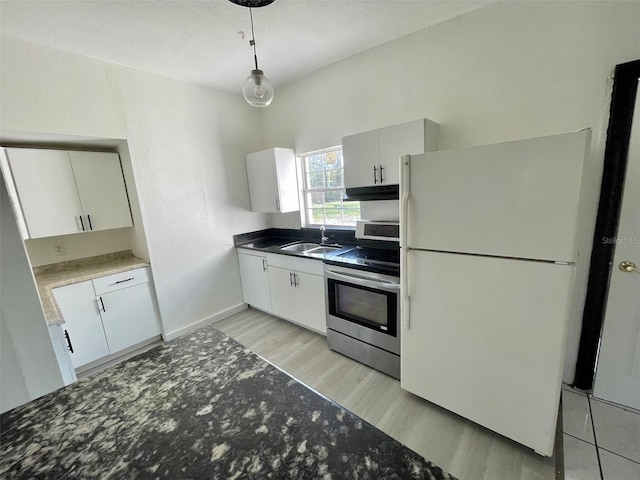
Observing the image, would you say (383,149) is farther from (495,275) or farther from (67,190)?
(67,190)

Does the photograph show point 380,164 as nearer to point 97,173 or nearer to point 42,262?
point 97,173

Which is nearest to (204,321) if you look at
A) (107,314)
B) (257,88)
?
(107,314)

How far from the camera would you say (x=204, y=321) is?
3154 millimetres

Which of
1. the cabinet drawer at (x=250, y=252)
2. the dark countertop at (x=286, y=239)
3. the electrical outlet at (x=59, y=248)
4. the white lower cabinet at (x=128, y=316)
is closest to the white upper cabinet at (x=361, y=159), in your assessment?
the dark countertop at (x=286, y=239)

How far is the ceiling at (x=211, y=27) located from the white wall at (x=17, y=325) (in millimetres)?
1592

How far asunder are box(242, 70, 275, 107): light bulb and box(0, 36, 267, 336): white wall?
1599 mm

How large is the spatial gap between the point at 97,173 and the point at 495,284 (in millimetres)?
3333

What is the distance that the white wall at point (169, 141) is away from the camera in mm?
2010

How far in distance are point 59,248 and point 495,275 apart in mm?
3635

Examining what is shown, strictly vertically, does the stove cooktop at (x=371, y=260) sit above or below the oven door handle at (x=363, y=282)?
above

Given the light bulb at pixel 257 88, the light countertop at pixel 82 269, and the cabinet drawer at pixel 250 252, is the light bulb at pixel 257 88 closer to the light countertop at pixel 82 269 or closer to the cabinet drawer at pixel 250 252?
the cabinet drawer at pixel 250 252

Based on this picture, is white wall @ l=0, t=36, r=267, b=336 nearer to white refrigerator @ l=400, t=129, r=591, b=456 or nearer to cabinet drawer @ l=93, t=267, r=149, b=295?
cabinet drawer @ l=93, t=267, r=149, b=295

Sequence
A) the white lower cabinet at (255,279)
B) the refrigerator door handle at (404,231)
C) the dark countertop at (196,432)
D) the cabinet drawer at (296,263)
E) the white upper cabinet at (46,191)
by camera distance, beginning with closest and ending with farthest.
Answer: the dark countertop at (196,432), the refrigerator door handle at (404,231), the white upper cabinet at (46,191), the cabinet drawer at (296,263), the white lower cabinet at (255,279)

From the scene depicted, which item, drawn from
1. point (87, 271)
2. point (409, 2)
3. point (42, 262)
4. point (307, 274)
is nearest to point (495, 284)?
point (307, 274)
